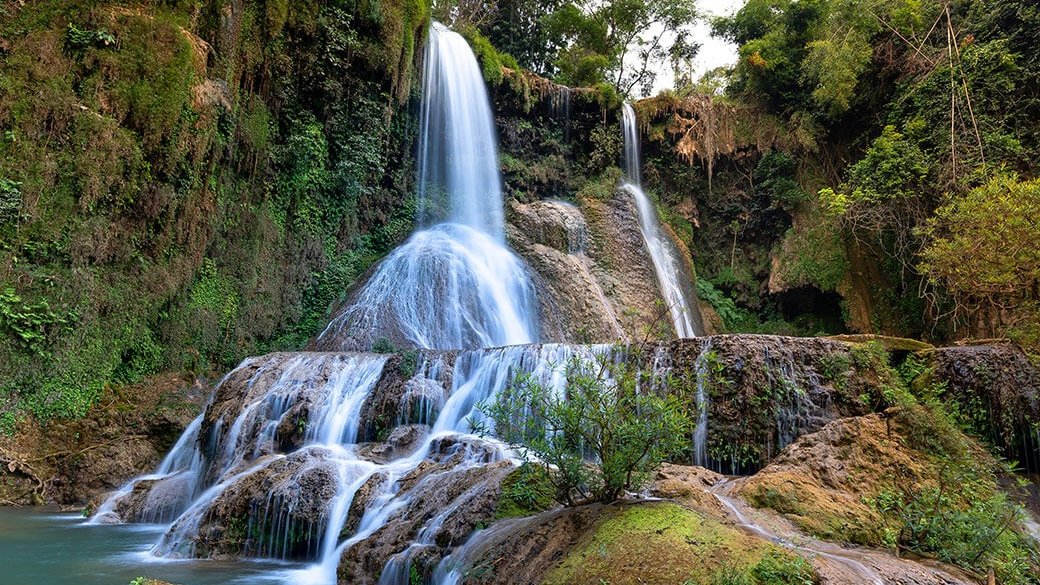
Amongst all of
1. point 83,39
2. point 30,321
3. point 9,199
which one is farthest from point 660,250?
point 9,199

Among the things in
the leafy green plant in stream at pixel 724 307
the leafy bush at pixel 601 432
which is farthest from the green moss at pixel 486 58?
the leafy bush at pixel 601 432

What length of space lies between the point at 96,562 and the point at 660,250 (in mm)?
16303

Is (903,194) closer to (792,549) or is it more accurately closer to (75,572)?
(792,549)

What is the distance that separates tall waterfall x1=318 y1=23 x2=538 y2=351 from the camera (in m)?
14.0

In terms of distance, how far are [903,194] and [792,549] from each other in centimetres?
1297

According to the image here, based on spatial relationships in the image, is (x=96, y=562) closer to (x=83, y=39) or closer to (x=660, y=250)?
(x=83, y=39)

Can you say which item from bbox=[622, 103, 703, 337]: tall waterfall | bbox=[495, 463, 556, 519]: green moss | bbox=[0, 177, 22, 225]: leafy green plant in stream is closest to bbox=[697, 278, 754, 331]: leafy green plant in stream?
bbox=[622, 103, 703, 337]: tall waterfall

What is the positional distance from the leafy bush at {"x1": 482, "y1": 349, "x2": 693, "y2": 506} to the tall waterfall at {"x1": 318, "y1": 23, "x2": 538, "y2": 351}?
9214mm

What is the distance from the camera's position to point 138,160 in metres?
11.1

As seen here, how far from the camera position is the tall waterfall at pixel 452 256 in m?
14.0

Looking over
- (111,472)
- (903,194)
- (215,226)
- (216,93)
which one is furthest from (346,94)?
(903,194)

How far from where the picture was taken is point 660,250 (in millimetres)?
19312

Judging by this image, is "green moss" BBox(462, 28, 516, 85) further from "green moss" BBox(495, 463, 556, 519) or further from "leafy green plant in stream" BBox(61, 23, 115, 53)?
"green moss" BBox(495, 463, 556, 519)

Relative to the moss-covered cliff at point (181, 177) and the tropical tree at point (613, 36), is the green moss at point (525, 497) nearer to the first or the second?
the moss-covered cliff at point (181, 177)
